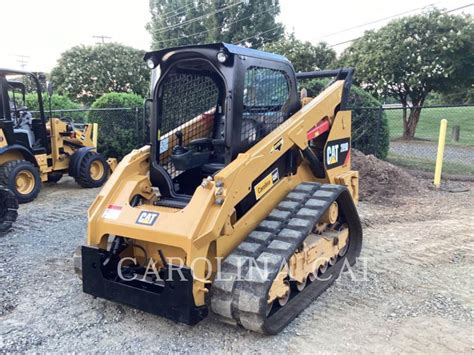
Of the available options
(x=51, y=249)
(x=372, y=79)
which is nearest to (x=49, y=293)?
(x=51, y=249)

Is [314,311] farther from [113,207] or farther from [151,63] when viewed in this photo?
[151,63]

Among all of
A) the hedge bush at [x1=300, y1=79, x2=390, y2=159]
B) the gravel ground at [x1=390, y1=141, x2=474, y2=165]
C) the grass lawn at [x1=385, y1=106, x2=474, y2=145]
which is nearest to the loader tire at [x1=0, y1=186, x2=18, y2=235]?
the hedge bush at [x1=300, y1=79, x2=390, y2=159]

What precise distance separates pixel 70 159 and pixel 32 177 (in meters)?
1.12

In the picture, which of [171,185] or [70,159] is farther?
[70,159]

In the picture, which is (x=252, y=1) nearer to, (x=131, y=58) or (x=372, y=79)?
(x=131, y=58)

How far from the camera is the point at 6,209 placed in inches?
232

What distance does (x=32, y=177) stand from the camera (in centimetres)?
802

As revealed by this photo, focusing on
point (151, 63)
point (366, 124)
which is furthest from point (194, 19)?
point (151, 63)

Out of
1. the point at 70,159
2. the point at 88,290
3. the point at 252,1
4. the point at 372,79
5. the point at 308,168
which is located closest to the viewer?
the point at 88,290

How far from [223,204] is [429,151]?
11.5 meters

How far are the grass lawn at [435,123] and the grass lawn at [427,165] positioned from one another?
388 centimetres

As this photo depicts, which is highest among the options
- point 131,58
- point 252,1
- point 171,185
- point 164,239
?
point 252,1

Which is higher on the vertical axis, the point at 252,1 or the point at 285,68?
the point at 252,1

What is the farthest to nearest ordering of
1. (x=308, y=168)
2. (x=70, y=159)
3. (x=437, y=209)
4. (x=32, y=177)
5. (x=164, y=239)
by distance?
(x=70, y=159) → (x=32, y=177) → (x=437, y=209) → (x=308, y=168) → (x=164, y=239)
